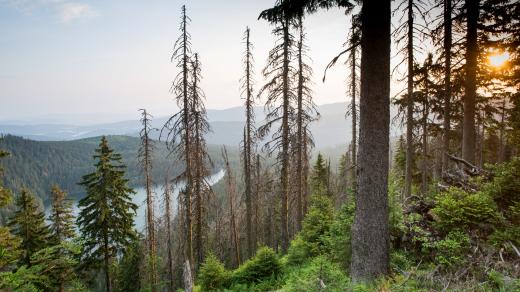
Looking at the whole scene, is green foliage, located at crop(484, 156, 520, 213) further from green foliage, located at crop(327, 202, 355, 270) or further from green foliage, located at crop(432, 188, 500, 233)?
green foliage, located at crop(327, 202, 355, 270)

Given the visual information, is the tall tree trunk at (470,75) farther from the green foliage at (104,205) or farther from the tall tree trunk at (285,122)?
the green foliage at (104,205)

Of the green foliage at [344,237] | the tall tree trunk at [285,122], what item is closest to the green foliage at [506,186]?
the green foliage at [344,237]

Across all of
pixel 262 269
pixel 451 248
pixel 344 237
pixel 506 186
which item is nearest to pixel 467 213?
pixel 451 248

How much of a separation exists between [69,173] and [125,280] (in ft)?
664

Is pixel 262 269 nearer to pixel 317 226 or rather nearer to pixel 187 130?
pixel 317 226

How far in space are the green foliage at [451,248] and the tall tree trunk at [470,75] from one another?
6.16m

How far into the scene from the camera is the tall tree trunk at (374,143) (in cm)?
515

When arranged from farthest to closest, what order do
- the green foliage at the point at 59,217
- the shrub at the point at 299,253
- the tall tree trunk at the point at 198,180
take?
the green foliage at the point at 59,217 < the tall tree trunk at the point at 198,180 < the shrub at the point at 299,253

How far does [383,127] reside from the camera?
17.1 ft

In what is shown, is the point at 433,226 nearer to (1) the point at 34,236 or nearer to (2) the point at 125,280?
(1) the point at 34,236

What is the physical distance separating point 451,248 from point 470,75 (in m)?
7.21

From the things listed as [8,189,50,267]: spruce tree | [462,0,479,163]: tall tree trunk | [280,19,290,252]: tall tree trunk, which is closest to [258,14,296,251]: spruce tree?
[280,19,290,252]: tall tree trunk

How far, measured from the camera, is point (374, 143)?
5.23 metres

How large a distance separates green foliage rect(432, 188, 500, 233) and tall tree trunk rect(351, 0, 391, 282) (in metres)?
1.36
